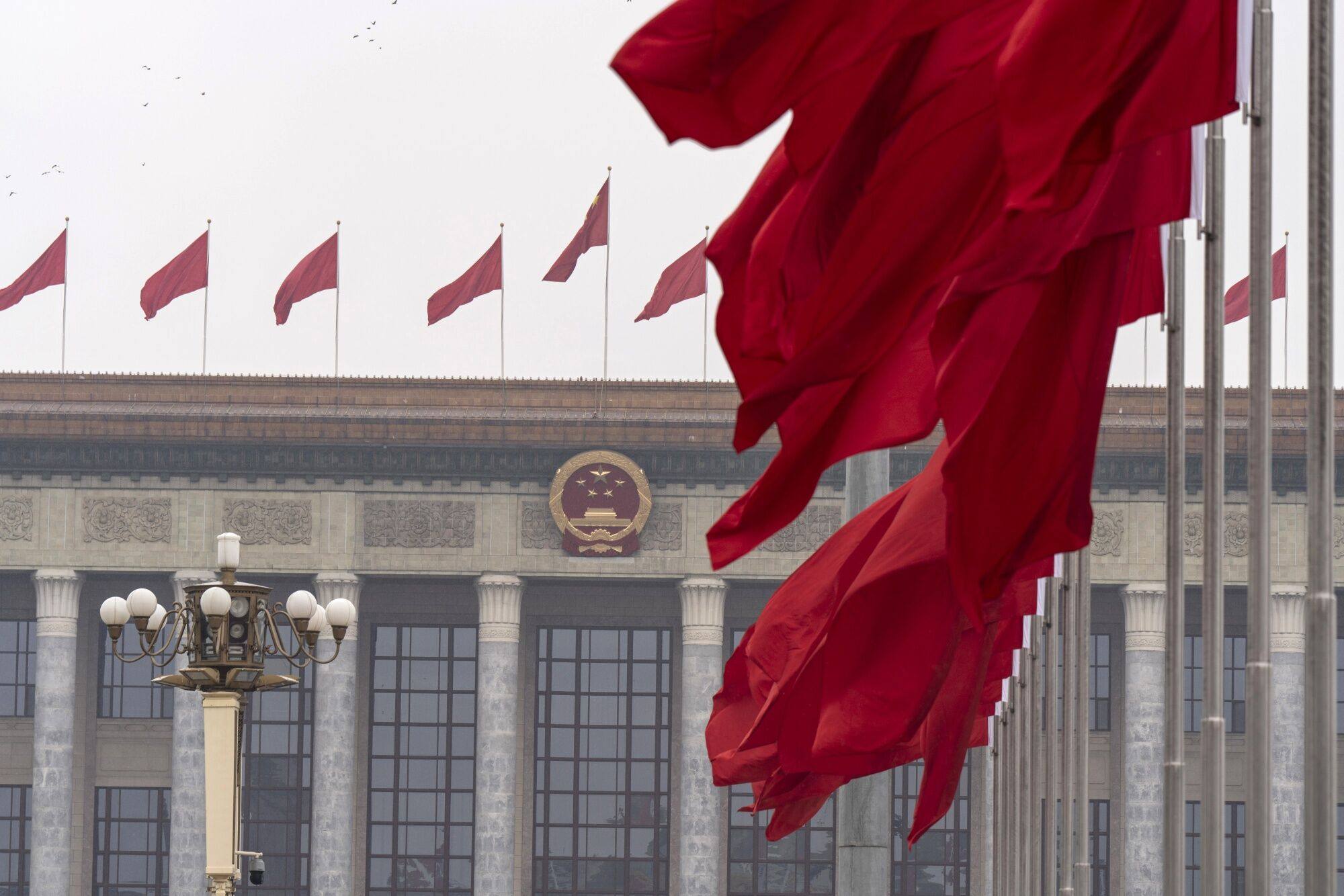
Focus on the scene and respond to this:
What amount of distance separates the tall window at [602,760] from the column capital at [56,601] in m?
9.57

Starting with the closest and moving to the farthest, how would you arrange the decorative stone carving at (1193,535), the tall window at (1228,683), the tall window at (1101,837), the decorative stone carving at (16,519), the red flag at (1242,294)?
the red flag at (1242,294) → the decorative stone carving at (1193,535) → the decorative stone carving at (16,519) → the tall window at (1101,837) → the tall window at (1228,683)

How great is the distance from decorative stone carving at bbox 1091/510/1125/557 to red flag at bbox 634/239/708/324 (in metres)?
9.54

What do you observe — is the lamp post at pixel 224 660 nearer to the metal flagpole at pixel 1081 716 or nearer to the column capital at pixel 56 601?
the metal flagpole at pixel 1081 716

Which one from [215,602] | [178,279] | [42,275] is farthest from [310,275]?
[215,602]

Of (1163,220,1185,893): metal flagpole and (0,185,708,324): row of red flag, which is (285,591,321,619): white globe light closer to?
(1163,220,1185,893): metal flagpole

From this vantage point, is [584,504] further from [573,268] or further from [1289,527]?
[1289,527]

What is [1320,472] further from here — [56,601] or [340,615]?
[56,601]

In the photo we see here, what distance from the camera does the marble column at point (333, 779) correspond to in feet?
153

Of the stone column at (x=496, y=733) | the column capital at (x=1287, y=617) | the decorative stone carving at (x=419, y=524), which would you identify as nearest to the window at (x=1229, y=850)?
the column capital at (x=1287, y=617)

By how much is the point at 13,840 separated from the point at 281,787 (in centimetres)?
557

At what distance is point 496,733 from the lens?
47.1 m

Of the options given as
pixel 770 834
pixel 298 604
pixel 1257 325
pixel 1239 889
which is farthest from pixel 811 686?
pixel 1239 889

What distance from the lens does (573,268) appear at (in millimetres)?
46094

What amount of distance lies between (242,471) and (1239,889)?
888 inches
